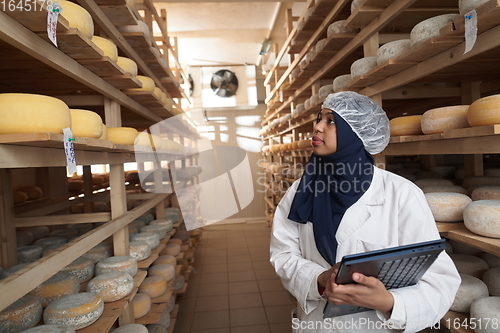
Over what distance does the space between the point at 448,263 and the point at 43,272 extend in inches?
58.3

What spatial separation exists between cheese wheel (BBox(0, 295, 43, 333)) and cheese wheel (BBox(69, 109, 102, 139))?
781mm

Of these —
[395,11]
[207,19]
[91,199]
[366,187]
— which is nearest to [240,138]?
[207,19]

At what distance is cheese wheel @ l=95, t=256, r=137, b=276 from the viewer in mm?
2070

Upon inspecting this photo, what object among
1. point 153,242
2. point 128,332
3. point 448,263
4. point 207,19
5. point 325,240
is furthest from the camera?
point 207,19

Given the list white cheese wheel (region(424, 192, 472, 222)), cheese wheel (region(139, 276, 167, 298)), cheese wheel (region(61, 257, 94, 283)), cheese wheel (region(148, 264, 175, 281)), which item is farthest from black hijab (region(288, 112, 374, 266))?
cheese wheel (region(148, 264, 175, 281))

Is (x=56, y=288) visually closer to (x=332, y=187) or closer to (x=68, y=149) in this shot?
(x=68, y=149)

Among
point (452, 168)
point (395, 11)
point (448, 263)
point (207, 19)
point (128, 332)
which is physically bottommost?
point (128, 332)

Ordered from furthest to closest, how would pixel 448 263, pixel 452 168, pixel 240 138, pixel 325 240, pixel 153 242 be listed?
pixel 240 138 < pixel 452 168 < pixel 153 242 < pixel 325 240 < pixel 448 263

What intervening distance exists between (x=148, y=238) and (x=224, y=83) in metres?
6.01

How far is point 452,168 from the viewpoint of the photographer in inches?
121

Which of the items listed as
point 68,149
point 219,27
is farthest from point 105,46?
point 219,27

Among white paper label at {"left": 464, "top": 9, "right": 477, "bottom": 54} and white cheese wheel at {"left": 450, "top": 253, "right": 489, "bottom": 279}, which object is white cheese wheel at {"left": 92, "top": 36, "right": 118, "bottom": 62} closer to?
white paper label at {"left": 464, "top": 9, "right": 477, "bottom": 54}

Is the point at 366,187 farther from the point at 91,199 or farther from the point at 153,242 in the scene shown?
the point at 91,199

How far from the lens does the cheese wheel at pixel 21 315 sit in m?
1.38
